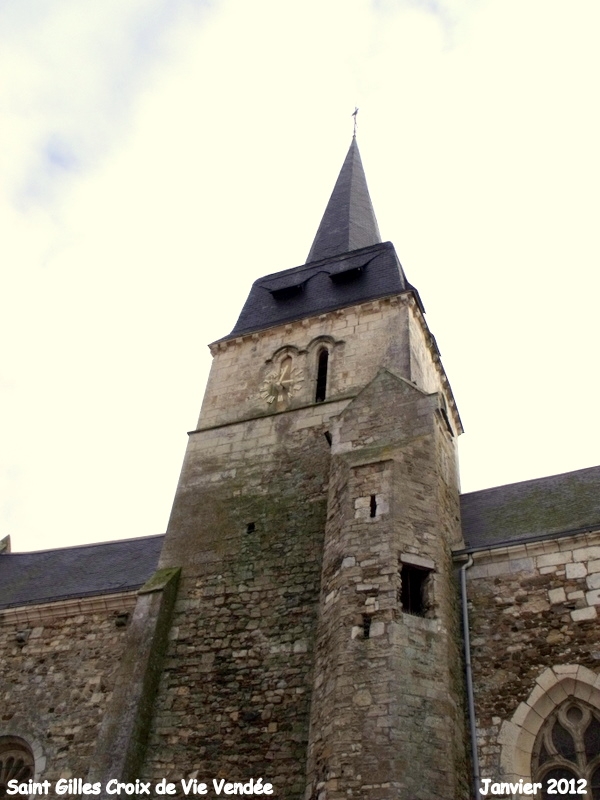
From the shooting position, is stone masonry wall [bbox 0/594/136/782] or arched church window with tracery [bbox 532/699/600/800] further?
stone masonry wall [bbox 0/594/136/782]

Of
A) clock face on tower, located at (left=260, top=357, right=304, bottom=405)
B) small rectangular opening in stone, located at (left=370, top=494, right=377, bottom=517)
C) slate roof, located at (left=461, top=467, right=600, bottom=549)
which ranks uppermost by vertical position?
clock face on tower, located at (left=260, top=357, right=304, bottom=405)

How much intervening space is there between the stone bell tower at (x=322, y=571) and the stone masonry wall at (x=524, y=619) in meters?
0.34

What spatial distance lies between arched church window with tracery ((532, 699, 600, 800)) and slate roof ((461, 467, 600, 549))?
2.02 meters

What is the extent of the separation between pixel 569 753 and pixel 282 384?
7.38 meters

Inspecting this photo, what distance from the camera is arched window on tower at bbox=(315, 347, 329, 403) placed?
1255 cm

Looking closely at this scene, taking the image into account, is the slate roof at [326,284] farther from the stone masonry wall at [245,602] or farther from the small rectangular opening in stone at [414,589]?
the small rectangular opening in stone at [414,589]

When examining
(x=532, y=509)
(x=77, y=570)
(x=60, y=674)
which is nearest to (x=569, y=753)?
(x=532, y=509)

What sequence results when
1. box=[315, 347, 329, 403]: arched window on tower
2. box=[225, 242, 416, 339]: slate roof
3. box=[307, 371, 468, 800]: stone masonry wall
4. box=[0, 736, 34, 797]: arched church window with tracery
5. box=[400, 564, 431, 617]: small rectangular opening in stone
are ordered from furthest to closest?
box=[225, 242, 416, 339]: slate roof → box=[315, 347, 329, 403]: arched window on tower → box=[0, 736, 34, 797]: arched church window with tracery → box=[400, 564, 431, 617]: small rectangular opening in stone → box=[307, 371, 468, 800]: stone masonry wall

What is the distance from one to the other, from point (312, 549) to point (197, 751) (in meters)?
2.79

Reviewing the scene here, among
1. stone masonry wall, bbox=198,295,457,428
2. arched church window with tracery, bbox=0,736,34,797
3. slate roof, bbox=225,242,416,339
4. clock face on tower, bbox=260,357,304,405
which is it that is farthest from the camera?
slate roof, bbox=225,242,416,339

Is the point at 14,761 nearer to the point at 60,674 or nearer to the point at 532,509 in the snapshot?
the point at 60,674

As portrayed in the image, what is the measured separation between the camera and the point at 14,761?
34.5 feet

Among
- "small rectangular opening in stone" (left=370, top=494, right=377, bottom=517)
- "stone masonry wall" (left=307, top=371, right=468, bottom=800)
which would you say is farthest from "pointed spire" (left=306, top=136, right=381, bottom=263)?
"small rectangular opening in stone" (left=370, top=494, right=377, bottom=517)

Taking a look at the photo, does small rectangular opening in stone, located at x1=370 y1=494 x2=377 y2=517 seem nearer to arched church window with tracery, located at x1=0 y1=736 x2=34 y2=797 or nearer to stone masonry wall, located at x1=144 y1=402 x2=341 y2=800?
stone masonry wall, located at x1=144 y1=402 x2=341 y2=800
